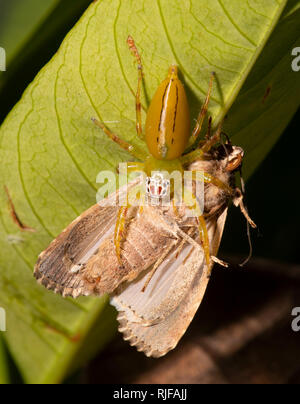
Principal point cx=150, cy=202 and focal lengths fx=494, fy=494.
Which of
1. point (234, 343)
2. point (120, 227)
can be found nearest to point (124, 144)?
point (120, 227)

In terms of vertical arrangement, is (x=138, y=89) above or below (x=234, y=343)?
above

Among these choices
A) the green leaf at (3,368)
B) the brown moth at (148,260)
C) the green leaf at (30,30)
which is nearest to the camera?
the brown moth at (148,260)

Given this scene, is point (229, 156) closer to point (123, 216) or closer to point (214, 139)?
point (214, 139)

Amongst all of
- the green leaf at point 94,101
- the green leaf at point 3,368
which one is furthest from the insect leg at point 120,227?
the green leaf at point 3,368

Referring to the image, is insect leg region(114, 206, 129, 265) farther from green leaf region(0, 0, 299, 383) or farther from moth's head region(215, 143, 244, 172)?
moth's head region(215, 143, 244, 172)

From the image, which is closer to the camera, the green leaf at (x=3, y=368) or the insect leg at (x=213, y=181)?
the insect leg at (x=213, y=181)

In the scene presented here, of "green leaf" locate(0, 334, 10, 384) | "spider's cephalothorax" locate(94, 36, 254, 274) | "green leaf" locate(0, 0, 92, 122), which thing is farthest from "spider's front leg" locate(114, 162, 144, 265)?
"green leaf" locate(0, 334, 10, 384)

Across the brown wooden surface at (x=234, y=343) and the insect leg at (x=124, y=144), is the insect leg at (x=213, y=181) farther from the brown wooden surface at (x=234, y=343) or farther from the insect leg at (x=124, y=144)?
the brown wooden surface at (x=234, y=343)

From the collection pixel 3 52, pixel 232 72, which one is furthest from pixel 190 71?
pixel 3 52
